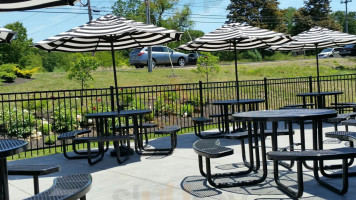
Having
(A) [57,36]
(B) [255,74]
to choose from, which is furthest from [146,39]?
(B) [255,74]

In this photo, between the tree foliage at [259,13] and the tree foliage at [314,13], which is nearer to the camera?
the tree foliage at [259,13]

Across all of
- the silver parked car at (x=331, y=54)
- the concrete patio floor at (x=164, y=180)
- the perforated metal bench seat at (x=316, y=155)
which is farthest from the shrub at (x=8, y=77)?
the silver parked car at (x=331, y=54)

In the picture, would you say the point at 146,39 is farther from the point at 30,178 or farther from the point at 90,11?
the point at 90,11

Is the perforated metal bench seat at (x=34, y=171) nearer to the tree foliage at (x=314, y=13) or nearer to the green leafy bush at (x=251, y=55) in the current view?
the green leafy bush at (x=251, y=55)

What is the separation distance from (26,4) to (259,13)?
204 ft

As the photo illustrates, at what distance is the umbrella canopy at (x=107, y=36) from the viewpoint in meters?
7.09

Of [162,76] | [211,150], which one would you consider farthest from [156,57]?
[211,150]

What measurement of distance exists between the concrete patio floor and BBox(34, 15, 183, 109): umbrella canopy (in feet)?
6.59

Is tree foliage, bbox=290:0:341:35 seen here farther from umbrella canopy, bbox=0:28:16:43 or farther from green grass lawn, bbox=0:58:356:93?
umbrella canopy, bbox=0:28:16:43

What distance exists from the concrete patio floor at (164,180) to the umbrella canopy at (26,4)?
243 cm

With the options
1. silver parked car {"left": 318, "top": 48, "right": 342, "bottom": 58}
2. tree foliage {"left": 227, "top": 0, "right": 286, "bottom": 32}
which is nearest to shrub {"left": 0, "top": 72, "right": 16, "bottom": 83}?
silver parked car {"left": 318, "top": 48, "right": 342, "bottom": 58}

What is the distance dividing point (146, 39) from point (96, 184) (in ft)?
14.3

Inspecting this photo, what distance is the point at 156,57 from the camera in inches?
1127

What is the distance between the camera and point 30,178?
253 inches
